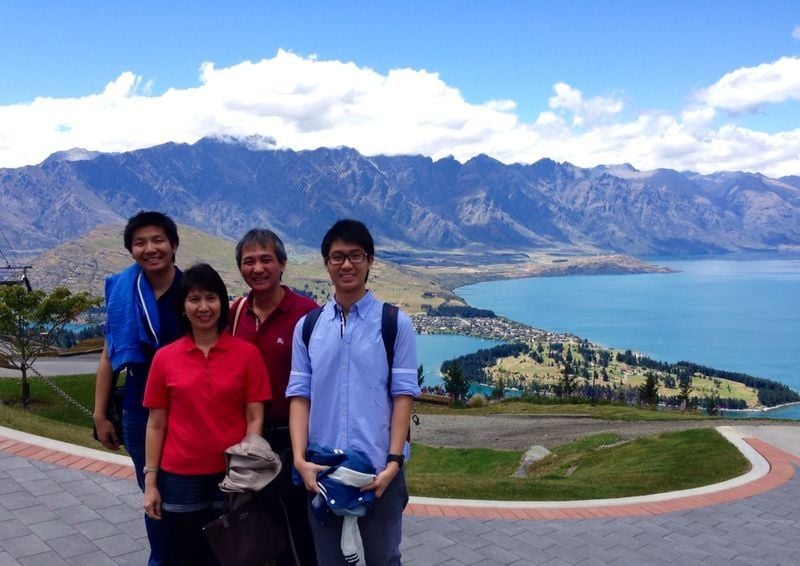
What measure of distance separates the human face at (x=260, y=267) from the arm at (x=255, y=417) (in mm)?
656

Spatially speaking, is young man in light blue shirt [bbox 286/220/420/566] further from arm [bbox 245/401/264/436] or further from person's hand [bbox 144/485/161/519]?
person's hand [bbox 144/485/161/519]

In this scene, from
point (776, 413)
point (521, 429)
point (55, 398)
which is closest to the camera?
point (55, 398)

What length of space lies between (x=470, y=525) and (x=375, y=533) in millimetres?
3519

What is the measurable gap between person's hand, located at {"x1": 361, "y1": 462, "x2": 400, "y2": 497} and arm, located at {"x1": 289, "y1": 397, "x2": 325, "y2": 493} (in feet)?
0.83

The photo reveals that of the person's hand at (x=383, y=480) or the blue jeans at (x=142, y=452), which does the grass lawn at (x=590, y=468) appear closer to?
the blue jeans at (x=142, y=452)

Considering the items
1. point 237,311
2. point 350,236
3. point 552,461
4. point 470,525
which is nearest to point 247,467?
point 237,311

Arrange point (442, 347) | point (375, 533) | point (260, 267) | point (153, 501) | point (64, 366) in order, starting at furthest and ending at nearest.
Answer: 1. point (442, 347)
2. point (64, 366)
3. point (260, 267)
4. point (153, 501)
5. point (375, 533)

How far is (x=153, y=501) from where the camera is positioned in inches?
126

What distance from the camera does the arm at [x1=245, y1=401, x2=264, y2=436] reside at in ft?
10.4

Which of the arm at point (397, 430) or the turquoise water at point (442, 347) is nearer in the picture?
the arm at point (397, 430)

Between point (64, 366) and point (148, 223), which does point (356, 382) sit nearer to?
point (148, 223)

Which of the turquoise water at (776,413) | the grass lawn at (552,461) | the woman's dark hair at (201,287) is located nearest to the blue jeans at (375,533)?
the woman's dark hair at (201,287)

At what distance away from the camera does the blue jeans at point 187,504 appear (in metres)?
3.20

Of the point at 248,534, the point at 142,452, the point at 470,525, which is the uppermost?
the point at 142,452
